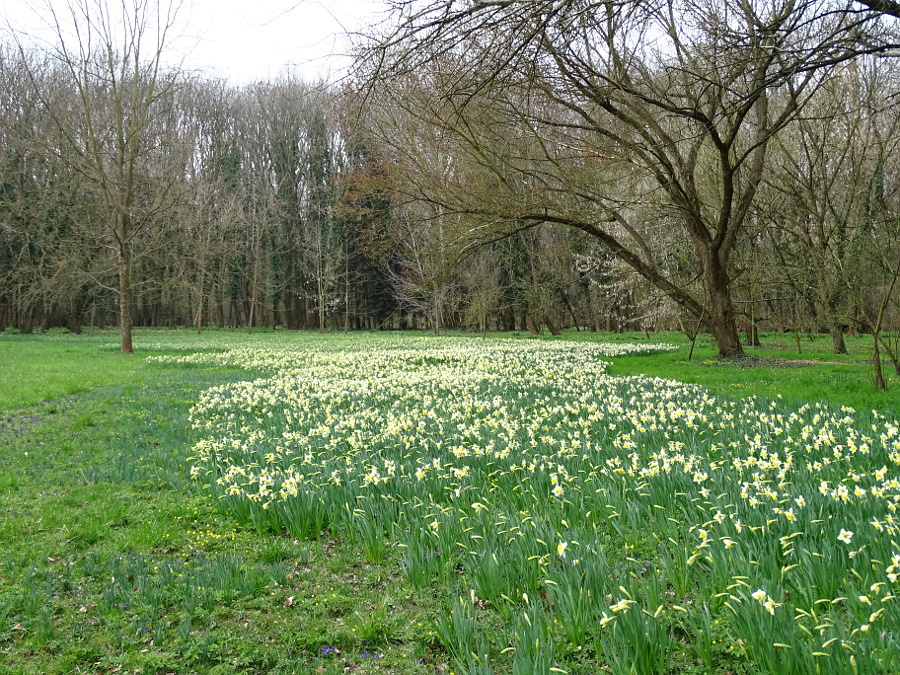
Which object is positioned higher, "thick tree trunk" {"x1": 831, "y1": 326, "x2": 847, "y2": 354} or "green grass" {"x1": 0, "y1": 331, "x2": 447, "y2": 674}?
"thick tree trunk" {"x1": 831, "y1": 326, "x2": 847, "y2": 354}

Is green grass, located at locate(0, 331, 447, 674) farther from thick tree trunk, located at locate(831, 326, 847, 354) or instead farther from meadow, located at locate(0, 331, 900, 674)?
thick tree trunk, located at locate(831, 326, 847, 354)

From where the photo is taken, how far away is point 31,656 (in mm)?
2793

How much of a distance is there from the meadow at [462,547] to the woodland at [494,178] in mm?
3183

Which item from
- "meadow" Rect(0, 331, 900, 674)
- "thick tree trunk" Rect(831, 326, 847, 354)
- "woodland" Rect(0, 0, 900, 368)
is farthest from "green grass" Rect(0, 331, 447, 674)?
"thick tree trunk" Rect(831, 326, 847, 354)

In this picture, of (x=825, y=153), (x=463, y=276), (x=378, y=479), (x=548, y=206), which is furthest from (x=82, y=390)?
(x=463, y=276)

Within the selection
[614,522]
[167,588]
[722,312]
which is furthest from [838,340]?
[167,588]

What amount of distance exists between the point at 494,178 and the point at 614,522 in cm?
1211

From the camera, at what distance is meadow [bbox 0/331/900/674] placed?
2.46 meters

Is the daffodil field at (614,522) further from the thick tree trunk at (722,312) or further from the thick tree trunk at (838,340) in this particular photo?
the thick tree trunk at (838,340)

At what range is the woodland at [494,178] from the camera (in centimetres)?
623

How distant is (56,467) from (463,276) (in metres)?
29.9

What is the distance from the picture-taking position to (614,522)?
11.5ft

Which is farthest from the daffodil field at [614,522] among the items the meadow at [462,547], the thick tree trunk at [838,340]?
the thick tree trunk at [838,340]

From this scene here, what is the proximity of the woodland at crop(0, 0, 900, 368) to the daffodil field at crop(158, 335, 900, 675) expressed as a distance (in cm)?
312
